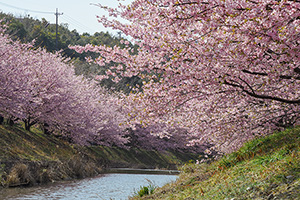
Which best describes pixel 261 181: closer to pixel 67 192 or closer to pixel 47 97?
pixel 67 192

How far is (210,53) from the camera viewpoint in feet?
26.7

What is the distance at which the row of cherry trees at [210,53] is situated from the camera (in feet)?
21.5

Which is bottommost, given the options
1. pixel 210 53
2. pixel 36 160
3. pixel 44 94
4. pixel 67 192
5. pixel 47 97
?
pixel 67 192

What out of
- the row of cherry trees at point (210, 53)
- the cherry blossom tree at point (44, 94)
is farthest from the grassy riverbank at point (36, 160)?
the row of cherry trees at point (210, 53)

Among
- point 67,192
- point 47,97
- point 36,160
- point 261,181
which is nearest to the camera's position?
point 261,181

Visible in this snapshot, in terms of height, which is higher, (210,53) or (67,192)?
(210,53)

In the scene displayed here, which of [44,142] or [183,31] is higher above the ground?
[183,31]

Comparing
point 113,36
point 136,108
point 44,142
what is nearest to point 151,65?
point 136,108

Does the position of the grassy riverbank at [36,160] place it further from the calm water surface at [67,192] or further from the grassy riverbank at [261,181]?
the grassy riverbank at [261,181]

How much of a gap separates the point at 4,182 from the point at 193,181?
9.91 metres

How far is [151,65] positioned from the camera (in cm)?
913

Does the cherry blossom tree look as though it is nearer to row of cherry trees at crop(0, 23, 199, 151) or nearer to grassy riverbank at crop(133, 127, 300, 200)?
row of cherry trees at crop(0, 23, 199, 151)

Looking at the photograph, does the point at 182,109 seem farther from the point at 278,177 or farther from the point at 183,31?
the point at 278,177

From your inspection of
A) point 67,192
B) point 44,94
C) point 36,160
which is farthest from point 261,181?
point 44,94
